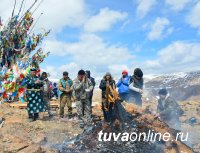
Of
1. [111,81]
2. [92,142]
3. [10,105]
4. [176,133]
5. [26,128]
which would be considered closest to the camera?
[92,142]

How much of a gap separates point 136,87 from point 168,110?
1.64 m

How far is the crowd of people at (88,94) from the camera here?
9.86 metres

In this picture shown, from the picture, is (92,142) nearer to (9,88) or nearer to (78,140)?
(78,140)

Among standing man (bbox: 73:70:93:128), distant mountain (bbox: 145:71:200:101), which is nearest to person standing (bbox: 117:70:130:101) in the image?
standing man (bbox: 73:70:93:128)

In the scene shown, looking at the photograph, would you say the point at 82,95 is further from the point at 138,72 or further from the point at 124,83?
the point at 138,72

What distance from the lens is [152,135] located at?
8922 mm

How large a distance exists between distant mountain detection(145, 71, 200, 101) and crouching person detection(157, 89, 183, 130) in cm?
1820

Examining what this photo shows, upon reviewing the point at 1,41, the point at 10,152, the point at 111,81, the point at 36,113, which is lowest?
the point at 10,152

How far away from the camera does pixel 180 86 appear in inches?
1273

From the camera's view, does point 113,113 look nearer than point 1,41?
No

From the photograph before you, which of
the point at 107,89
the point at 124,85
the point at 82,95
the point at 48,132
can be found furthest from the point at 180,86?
the point at 48,132

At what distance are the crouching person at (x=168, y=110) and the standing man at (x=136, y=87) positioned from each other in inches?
43.5

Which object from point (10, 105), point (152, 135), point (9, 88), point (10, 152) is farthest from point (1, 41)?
point (10, 105)

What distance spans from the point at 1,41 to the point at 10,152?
2569mm
